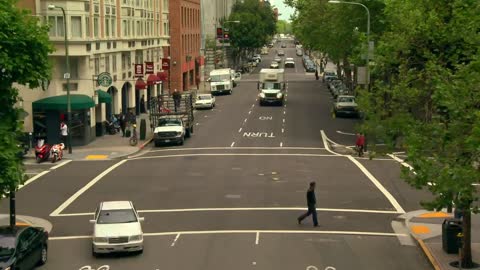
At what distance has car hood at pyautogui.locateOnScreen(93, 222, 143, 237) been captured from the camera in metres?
21.7

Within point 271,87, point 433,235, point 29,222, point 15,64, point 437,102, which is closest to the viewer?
point 437,102

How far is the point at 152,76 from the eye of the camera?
67125 millimetres

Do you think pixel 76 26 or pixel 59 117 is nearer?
pixel 59 117

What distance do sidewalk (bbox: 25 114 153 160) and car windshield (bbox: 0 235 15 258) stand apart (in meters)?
23.9

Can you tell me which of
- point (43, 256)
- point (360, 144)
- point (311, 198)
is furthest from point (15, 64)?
point (360, 144)

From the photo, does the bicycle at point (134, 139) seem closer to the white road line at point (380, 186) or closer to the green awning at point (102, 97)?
the green awning at point (102, 97)

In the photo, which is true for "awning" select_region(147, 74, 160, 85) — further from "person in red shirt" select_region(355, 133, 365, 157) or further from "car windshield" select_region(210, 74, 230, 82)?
"person in red shirt" select_region(355, 133, 365, 157)

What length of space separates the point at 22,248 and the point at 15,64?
528 cm

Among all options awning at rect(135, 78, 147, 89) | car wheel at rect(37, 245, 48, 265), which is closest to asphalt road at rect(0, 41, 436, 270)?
car wheel at rect(37, 245, 48, 265)

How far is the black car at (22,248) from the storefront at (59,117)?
85.1ft

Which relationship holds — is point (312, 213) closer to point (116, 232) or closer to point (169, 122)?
point (116, 232)

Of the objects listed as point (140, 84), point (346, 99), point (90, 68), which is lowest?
point (346, 99)

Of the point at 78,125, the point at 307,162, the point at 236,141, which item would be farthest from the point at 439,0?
the point at 78,125

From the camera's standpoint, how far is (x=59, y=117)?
4762 centimetres
